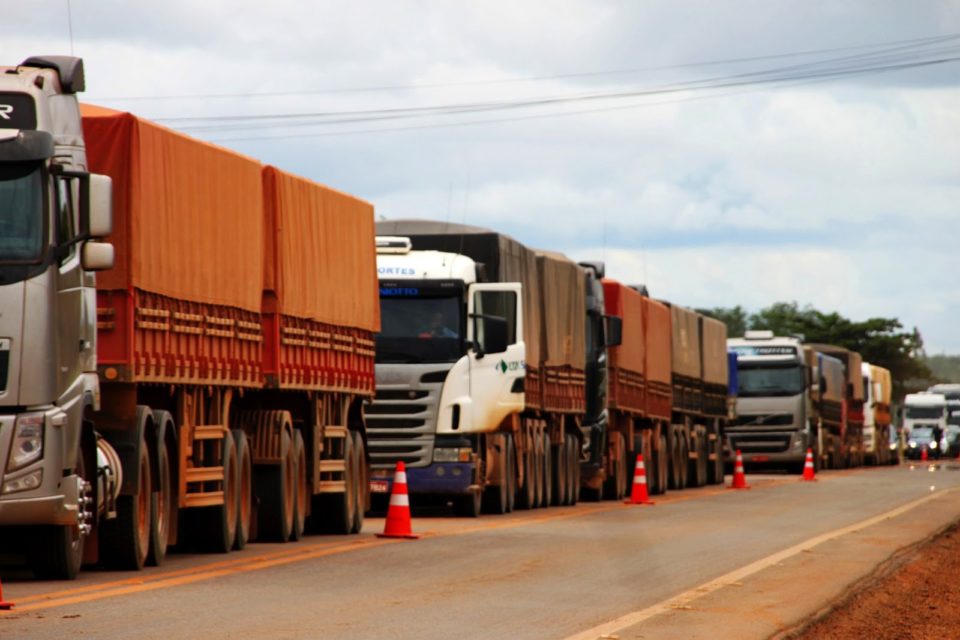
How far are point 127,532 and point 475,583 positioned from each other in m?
2.70

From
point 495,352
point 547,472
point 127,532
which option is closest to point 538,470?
point 547,472

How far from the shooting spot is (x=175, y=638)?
11.5 meters

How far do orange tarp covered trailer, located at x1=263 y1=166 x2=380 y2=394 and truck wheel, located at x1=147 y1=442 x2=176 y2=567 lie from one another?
9.24 feet

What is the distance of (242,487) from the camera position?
19844mm

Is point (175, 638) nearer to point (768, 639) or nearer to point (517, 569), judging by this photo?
point (768, 639)

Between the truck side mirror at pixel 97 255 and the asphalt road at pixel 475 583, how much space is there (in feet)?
7.05

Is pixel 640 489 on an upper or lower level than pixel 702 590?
upper

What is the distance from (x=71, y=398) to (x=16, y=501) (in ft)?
2.68

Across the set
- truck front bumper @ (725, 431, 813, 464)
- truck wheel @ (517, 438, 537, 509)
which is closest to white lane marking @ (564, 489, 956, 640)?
truck wheel @ (517, 438, 537, 509)

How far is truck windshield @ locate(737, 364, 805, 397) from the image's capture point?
190 ft

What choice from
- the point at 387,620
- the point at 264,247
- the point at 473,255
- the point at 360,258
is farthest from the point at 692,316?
the point at 387,620

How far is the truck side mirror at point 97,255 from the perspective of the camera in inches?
581

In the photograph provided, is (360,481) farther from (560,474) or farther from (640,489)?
(640,489)

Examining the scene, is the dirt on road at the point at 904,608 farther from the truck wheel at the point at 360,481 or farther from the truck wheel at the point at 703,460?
the truck wheel at the point at 703,460
